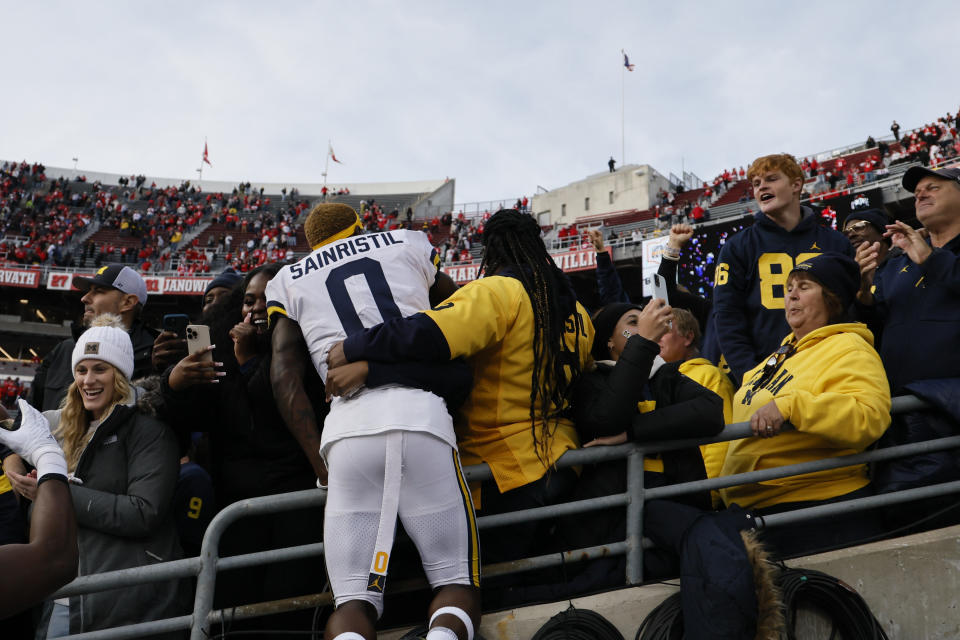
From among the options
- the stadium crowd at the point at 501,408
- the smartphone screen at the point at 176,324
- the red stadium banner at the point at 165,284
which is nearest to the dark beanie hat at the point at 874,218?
the stadium crowd at the point at 501,408

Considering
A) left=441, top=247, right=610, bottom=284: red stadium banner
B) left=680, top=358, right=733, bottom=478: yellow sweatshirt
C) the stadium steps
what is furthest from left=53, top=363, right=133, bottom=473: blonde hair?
the stadium steps

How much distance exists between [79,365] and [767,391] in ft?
9.27

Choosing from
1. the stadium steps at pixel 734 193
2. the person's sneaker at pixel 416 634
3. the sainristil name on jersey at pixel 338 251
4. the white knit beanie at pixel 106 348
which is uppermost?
the stadium steps at pixel 734 193

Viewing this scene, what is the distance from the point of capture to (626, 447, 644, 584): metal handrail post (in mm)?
2303

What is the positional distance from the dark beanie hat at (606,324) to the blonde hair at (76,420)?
1973 mm

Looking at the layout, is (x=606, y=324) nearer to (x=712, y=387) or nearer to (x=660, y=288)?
(x=660, y=288)

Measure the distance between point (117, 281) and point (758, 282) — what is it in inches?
143

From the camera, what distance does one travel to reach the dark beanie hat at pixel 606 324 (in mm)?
2807

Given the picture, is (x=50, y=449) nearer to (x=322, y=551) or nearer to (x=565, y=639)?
(x=322, y=551)

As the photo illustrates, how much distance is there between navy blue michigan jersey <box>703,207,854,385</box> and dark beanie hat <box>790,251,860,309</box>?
1.96 feet

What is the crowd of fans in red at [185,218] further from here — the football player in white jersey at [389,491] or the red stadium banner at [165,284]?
the football player in white jersey at [389,491]

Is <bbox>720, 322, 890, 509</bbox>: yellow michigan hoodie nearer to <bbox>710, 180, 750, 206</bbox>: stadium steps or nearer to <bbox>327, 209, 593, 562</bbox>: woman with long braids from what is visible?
<bbox>327, 209, 593, 562</bbox>: woman with long braids

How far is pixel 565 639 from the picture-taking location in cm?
212

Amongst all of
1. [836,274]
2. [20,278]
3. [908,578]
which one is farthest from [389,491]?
[20,278]
